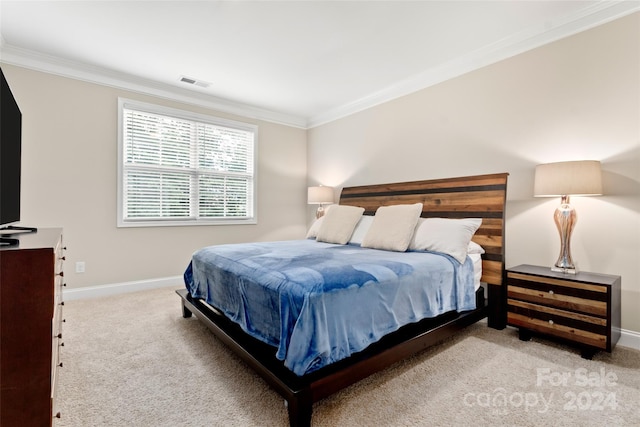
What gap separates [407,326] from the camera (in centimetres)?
207

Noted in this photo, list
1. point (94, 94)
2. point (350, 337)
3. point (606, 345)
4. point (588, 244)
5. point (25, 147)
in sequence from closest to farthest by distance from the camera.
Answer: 1. point (350, 337)
2. point (606, 345)
3. point (588, 244)
4. point (25, 147)
5. point (94, 94)

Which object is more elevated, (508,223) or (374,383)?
(508,223)

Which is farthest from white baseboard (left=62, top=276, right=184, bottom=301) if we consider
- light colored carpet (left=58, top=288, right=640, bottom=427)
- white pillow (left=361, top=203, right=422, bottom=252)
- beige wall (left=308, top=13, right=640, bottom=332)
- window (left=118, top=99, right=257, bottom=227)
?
beige wall (left=308, top=13, right=640, bottom=332)

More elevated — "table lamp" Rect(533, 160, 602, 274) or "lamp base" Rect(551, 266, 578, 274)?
"table lamp" Rect(533, 160, 602, 274)

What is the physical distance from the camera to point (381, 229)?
2.99 meters

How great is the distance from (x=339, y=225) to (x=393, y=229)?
71 cm

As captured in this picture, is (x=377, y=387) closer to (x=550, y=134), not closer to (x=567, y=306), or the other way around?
(x=567, y=306)

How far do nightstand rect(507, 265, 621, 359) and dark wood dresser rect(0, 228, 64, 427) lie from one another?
2884mm

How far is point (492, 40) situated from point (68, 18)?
3.79m

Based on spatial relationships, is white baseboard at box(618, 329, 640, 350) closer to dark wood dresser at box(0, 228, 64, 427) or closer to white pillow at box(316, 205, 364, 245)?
white pillow at box(316, 205, 364, 245)

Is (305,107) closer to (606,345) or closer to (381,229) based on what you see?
(381,229)

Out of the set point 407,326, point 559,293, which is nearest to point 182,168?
point 407,326

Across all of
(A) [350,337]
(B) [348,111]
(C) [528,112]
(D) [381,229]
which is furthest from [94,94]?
(C) [528,112]

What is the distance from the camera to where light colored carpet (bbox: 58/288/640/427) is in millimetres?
1519
